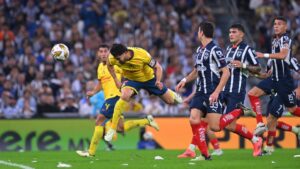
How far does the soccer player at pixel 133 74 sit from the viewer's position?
1569cm

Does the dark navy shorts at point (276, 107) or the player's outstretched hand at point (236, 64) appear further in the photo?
the dark navy shorts at point (276, 107)

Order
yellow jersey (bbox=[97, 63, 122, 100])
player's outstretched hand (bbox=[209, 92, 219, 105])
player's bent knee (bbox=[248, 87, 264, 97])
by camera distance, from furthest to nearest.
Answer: yellow jersey (bbox=[97, 63, 122, 100]) < player's bent knee (bbox=[248, 87, 264, 97]) < player's outstretched hand (bbox=[209, 92, 219, 105])

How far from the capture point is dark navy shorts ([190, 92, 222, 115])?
1488 centimetres

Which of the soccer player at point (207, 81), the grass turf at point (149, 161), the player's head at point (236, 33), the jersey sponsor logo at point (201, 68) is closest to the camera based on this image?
the grass turf at point (149, 161)

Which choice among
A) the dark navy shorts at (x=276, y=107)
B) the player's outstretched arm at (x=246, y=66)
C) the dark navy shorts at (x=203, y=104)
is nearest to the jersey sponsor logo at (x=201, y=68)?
the dark navy shorts at (x=203, y=104)

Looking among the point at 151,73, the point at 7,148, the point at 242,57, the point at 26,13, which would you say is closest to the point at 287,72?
the point at 242,57

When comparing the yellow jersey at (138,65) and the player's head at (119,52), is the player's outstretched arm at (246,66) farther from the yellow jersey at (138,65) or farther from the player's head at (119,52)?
the player's head at (119,52)

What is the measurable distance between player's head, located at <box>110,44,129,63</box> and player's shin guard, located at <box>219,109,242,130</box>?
2.09 m

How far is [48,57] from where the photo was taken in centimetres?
2603

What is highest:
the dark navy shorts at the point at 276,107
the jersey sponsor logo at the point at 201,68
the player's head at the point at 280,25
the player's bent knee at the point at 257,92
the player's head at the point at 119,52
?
the player's head at the point at 280,25

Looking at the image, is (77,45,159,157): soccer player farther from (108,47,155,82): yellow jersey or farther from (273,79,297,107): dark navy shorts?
(273,79,297,107): dark navy shorts

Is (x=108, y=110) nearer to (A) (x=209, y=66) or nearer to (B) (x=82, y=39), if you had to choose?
(A) (x=209, y=66)

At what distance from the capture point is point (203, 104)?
587 inches

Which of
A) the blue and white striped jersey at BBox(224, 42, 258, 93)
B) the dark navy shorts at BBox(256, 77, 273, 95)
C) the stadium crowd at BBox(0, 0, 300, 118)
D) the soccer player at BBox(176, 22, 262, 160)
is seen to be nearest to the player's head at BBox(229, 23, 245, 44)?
the blue and white striped jersey at BBox(224, 42, 258, 93)
